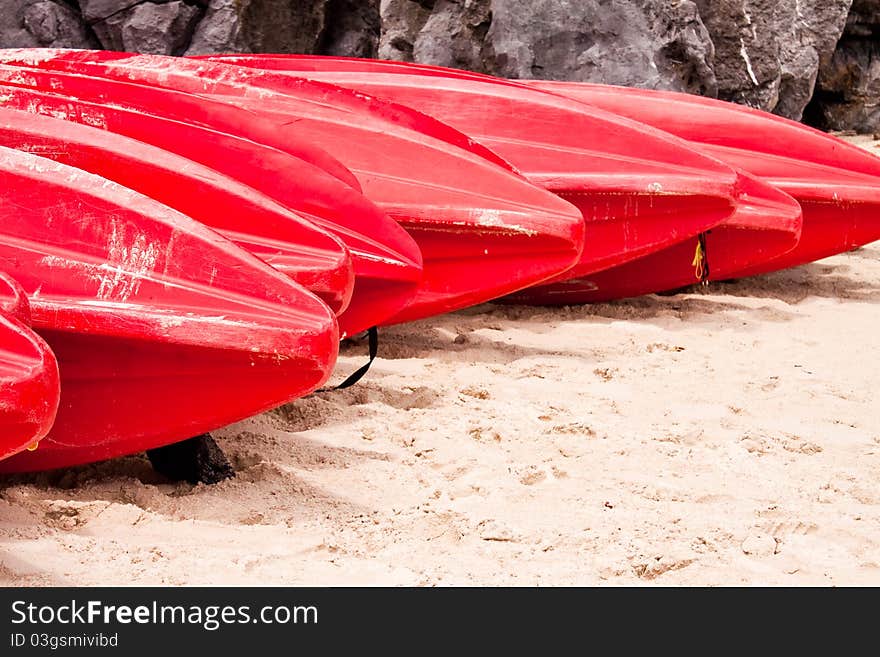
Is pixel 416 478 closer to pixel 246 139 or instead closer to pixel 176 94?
pixel 246 139

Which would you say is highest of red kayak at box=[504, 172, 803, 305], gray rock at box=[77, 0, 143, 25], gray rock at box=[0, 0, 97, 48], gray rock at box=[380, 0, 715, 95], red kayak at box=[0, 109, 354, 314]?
gray rock at box=[380, 0, 715, 95]

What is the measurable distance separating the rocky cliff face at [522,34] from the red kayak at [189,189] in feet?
10.2

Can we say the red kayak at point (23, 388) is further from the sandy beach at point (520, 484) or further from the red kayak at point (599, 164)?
the red kayak at point (599, 164)

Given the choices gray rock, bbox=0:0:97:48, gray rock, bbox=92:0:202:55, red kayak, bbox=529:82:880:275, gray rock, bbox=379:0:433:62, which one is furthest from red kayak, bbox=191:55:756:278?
gray rock, bbox=0:0:97:48

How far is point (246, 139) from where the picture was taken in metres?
3.36

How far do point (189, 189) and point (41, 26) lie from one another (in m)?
4.09

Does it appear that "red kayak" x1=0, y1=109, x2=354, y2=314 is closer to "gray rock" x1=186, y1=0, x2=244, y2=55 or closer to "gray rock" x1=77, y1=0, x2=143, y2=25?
"gray rock" x1=186, y1=0, x2=244, y2=55

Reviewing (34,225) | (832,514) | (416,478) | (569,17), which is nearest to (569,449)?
(416,478)

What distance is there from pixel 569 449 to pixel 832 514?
0.61 metres

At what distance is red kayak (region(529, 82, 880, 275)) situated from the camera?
4852 mm

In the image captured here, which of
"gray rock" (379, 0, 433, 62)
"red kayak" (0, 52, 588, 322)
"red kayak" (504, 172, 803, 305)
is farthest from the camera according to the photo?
"gray rock" (379, 0, 433, 62)

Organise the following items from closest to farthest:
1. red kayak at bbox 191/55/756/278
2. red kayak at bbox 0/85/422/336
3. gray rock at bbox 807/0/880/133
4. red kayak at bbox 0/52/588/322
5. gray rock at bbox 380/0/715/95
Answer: red kayak at bbox 0/85/422/336
red kayak at bbox 0/52/588/322
red kayak at bbox 191/55/756/278
gray rock at bbox 380/0/715/95
gray rock at bbox 807/0/880/133

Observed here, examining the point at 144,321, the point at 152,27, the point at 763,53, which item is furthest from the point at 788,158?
the point at 152,27

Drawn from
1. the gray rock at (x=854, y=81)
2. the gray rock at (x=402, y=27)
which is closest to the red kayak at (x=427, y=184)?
the gray rock at (x=402, y=27)
